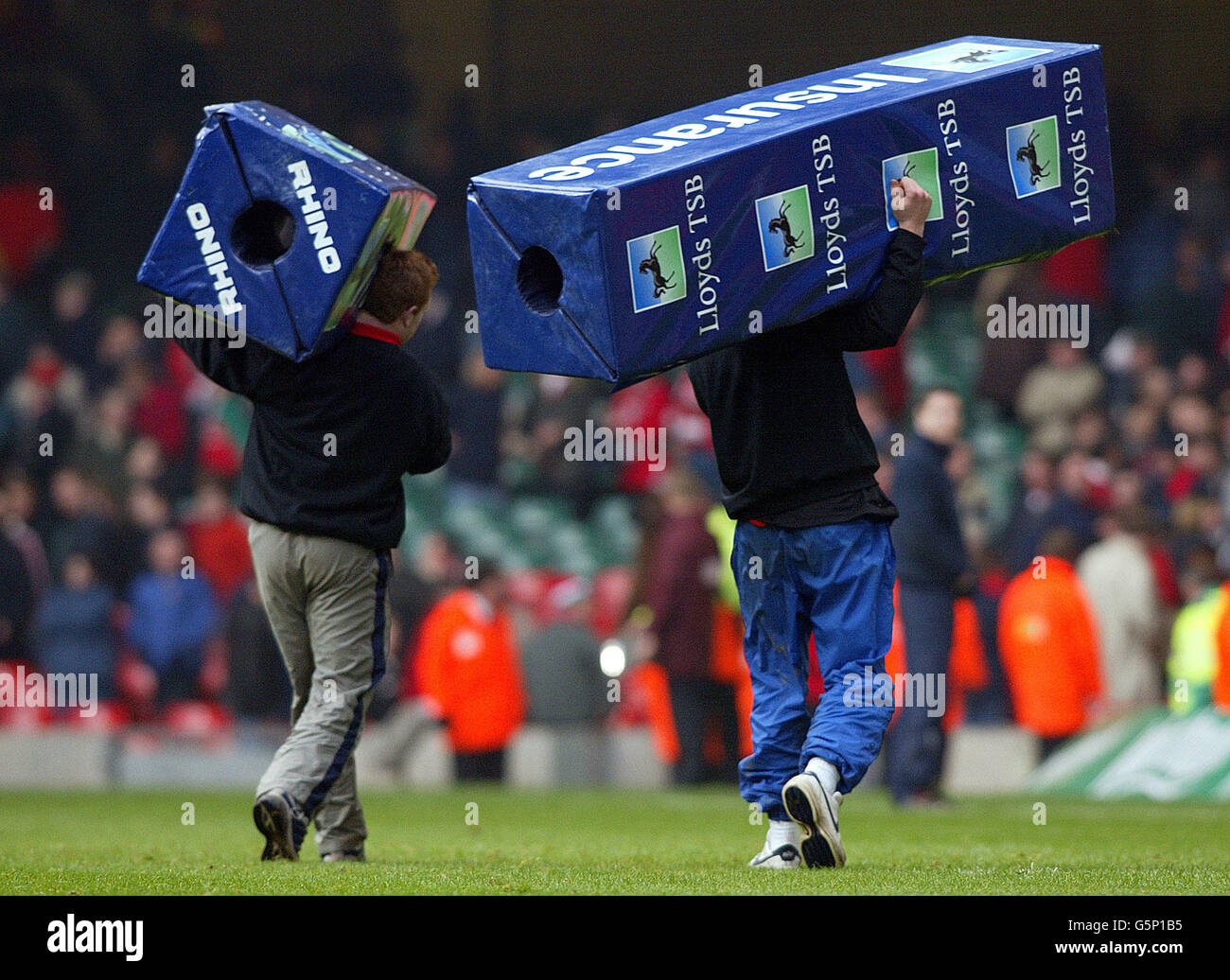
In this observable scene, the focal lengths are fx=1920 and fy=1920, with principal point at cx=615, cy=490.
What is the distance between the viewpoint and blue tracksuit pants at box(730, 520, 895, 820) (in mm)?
5766

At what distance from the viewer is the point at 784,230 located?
232 inches

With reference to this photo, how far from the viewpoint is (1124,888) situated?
17.5ft

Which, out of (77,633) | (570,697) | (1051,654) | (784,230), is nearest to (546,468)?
(570,697)

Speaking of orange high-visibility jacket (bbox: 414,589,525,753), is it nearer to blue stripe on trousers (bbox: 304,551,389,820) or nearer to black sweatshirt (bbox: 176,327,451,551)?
blue stripe on trousers (bbox: 304,551,389,820)

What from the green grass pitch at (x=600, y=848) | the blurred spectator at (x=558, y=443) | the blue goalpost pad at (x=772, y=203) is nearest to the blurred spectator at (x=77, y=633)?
the green grass pitch at (x=600, y=848)

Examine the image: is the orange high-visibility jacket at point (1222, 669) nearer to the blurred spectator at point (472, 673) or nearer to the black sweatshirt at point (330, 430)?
the blurred spectator at point (472, 673)

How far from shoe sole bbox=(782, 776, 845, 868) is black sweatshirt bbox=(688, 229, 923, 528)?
0.83 m

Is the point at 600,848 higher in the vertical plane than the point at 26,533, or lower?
lower

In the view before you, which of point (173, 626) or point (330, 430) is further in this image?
point (173, 626)

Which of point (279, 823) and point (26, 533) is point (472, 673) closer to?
point (26, 533)

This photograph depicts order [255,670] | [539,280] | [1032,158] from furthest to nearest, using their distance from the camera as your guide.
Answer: [255,670], [1032,158], [539,280]

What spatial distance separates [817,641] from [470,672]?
22.4 feet

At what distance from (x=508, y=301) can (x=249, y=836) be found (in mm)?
3423
